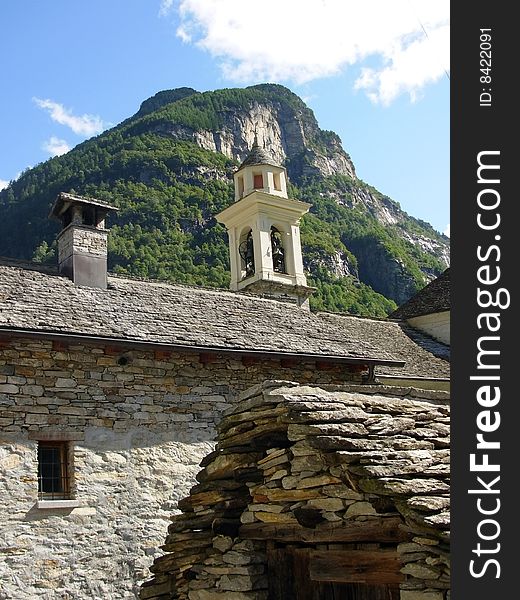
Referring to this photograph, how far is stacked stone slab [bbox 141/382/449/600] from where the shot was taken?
540 centimetres

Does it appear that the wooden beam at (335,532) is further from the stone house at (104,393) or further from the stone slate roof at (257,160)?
the stone slate roof at (257,160)

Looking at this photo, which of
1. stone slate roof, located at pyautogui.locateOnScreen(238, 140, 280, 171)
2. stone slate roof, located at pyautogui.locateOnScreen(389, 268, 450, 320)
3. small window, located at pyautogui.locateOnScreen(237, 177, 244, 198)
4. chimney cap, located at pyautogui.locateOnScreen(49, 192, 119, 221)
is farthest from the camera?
small window, located at pyautogui.locateOnScreen(237, 177, 244, 198)

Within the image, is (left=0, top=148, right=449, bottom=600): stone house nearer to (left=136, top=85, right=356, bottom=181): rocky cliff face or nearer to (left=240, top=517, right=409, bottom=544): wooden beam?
(left=240, top=517, right=409, bottom=544): wooden beam

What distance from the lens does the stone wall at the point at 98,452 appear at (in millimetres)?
10461

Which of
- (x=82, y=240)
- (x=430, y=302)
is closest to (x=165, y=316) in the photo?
(x=82, y=240)

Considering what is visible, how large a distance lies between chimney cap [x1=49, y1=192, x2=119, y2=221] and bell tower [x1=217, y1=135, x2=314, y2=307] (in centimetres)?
892

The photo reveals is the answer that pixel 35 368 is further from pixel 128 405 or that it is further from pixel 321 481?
pixel 321 481

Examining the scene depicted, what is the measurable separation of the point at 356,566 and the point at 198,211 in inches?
2106

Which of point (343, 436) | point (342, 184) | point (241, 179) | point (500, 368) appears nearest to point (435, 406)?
point (343, 436)

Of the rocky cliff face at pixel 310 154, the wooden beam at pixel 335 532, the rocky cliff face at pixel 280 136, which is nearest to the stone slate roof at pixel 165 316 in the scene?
the wooden beam at pixel 335 532

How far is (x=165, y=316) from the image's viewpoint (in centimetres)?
1309

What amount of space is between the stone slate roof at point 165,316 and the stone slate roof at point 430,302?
8141mm

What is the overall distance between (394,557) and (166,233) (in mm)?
48543

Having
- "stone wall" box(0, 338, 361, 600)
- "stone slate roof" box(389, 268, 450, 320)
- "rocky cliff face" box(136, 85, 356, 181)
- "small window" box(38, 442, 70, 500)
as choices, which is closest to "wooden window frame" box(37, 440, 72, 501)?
"small window" box(38, 442, 70, 500)
